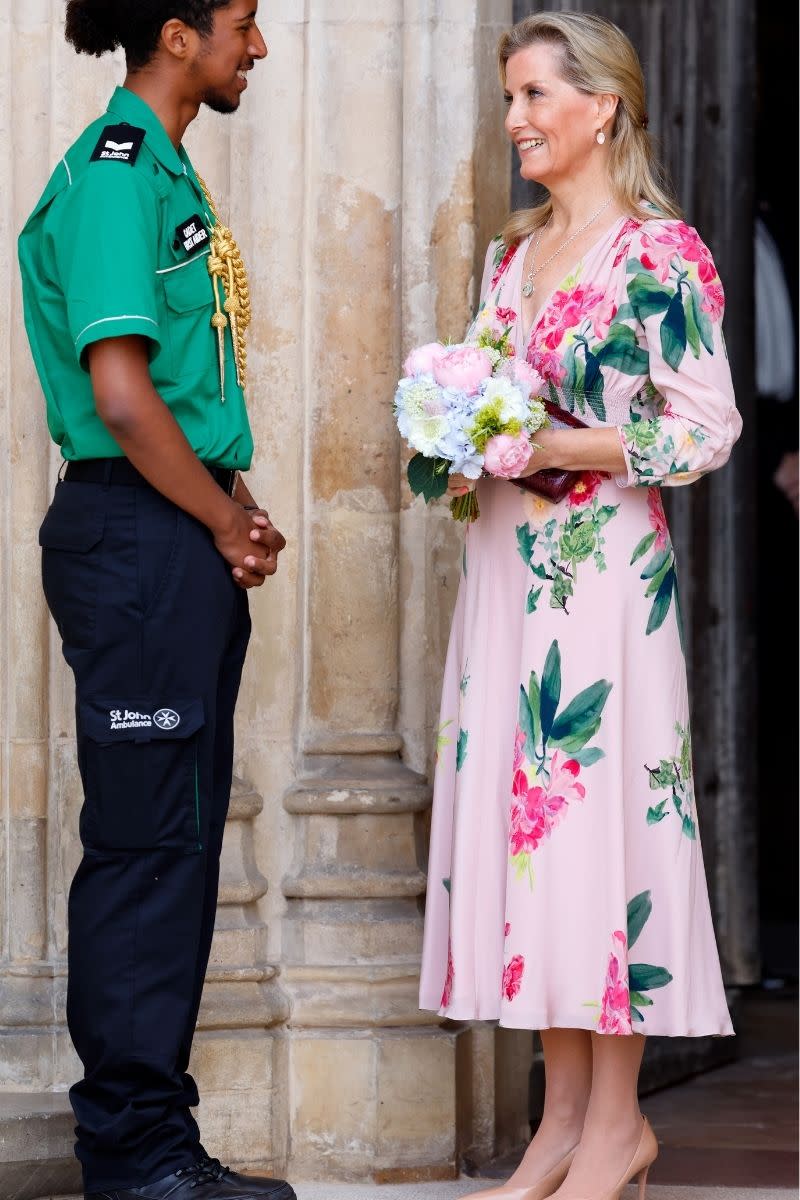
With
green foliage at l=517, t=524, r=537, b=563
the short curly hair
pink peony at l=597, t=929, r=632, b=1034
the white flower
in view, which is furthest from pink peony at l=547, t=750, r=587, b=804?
the short curly hair

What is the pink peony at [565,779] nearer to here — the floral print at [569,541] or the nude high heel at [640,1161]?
the floral print at [569,541]

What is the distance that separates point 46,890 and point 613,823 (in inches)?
49.1

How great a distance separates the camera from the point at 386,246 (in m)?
3.81

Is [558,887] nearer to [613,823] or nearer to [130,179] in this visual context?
[613,823]

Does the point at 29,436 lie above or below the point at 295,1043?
above

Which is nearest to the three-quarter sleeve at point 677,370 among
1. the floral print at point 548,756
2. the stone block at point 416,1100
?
the floral print at point 548,756

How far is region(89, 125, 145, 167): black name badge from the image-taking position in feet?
9.45

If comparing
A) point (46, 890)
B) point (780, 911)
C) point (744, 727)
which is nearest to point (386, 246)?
point (46, 890)

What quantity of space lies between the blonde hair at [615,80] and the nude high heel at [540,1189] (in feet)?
5.32

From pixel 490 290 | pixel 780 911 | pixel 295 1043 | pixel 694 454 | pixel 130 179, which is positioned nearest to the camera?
pixel 130 179

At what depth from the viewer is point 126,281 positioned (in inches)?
110

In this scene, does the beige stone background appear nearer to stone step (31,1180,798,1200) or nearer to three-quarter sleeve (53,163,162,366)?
stone step (31,1180,798,1200)

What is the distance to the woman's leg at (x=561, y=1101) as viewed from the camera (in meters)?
3.25

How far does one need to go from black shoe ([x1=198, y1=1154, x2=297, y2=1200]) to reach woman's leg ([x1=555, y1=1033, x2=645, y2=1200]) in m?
0.47
